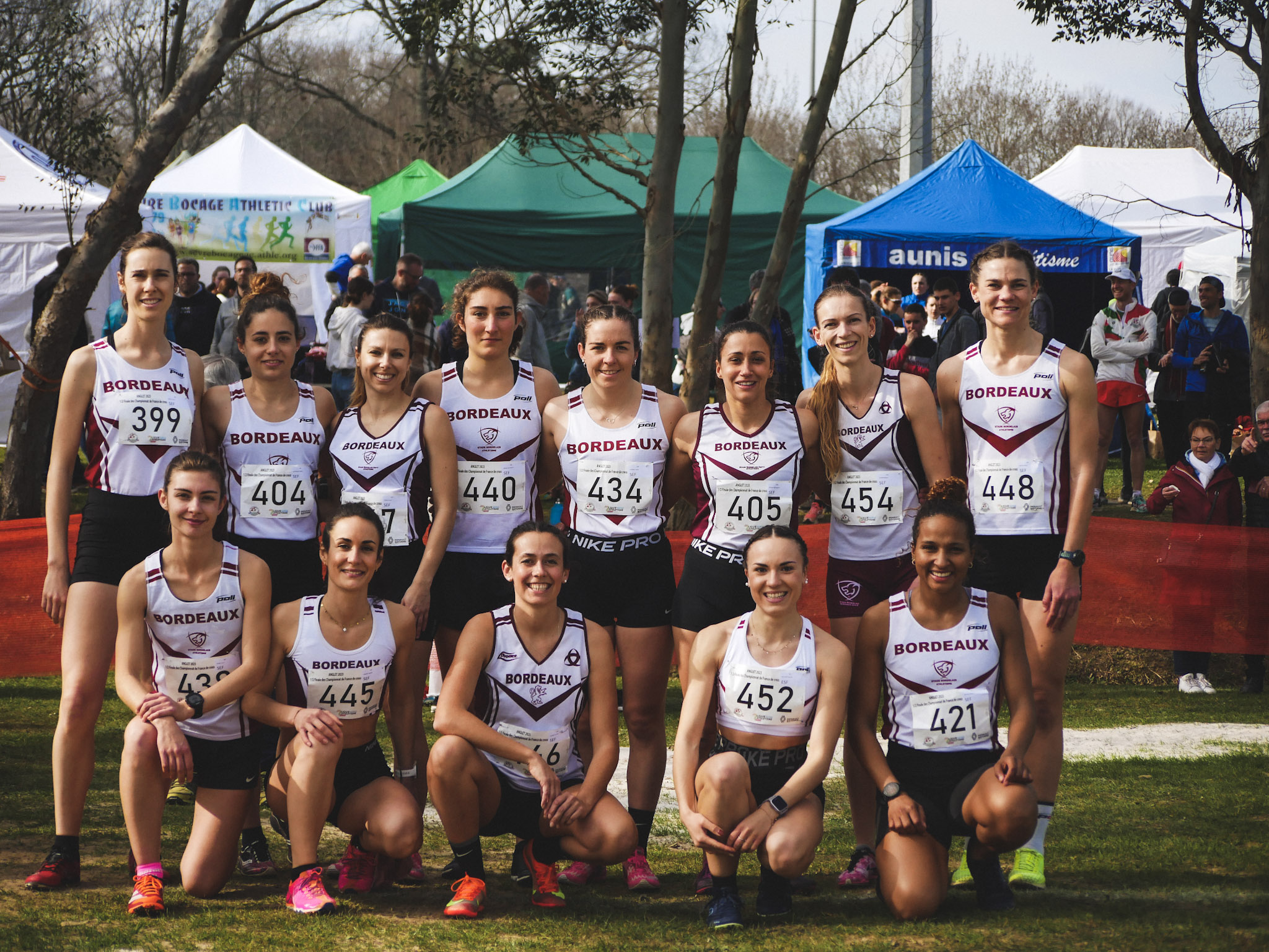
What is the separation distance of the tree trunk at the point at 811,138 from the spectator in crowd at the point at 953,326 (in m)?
1.24

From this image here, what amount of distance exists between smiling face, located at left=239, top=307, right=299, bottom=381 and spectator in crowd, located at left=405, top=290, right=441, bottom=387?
4.24m

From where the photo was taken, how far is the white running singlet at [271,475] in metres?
4.31

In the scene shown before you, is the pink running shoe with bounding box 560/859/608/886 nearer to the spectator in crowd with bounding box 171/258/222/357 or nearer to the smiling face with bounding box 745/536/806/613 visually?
the smiling face with bounding box 745/536/806/613

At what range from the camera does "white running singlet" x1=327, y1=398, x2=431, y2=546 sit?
4.28 m

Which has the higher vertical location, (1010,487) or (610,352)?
(610,352)

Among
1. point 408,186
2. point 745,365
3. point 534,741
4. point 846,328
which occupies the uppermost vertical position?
point 408,186

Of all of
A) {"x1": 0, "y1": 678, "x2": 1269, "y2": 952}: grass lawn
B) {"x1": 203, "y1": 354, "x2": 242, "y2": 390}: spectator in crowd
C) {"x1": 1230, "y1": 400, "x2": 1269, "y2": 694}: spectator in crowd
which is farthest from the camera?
{"x1": 1230, "y1": 400, "x2": 1269, "y2": 694}: spectator in crowd

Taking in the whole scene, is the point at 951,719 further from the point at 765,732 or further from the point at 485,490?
the point at 485,490

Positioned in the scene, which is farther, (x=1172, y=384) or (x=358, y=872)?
(x=1172, y=384)

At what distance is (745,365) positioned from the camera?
4211 millimetres

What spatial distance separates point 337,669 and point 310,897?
675mm

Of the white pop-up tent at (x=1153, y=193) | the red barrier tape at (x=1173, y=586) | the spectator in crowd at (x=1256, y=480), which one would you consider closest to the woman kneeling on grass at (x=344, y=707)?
the red barrier tape at (x=1173, y=586)

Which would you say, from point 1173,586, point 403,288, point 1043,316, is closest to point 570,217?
point 403,288

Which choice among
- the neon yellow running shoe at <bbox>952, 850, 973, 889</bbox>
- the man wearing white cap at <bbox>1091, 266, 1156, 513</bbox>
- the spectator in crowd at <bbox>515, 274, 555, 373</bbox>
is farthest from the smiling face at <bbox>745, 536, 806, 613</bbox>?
the man wearing white cap at <bbox>1091, 266, 1156, 513</bbox>
